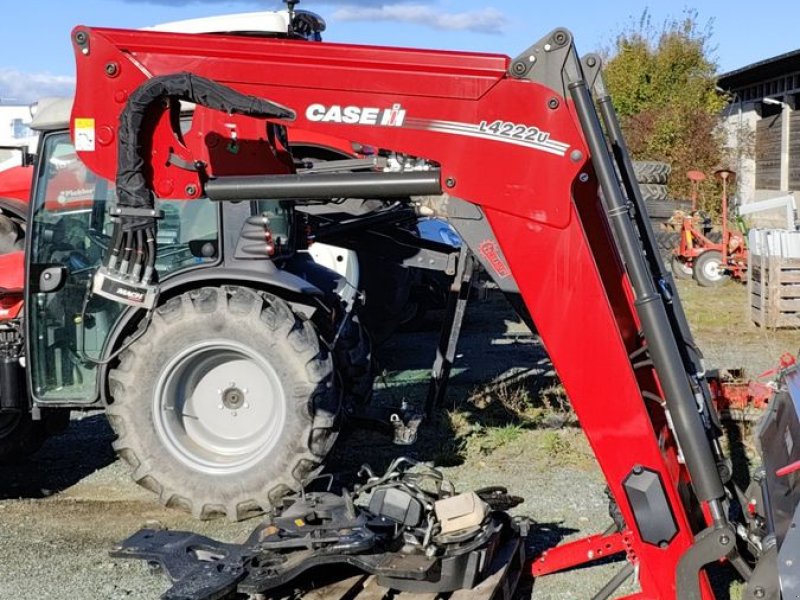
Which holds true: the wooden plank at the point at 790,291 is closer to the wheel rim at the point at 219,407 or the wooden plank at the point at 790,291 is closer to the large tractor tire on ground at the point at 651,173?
the large tractor tire on ground at the point at 651,173

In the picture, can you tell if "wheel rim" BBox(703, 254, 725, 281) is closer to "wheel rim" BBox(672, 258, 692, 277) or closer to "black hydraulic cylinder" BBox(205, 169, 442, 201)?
"wheel rim" BBox(672, 258, 692, 277)

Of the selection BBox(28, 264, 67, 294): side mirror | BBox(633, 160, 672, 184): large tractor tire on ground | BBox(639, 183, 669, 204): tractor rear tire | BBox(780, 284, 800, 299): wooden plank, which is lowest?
BBox(780, 284, 800, 299): wooden plank

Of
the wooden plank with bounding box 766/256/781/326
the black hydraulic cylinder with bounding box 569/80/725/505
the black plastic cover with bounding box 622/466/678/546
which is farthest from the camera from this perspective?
the wooden plank with bounding box 766/256/781/326

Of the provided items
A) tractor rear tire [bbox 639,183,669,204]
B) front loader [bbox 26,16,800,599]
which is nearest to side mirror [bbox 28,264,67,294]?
front loader [bbox 26,16,800,599]

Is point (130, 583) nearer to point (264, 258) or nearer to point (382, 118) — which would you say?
point (264, 258)

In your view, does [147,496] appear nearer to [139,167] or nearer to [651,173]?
[139,167]

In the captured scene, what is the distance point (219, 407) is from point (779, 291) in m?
7.45

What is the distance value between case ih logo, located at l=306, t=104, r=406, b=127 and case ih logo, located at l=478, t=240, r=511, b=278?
0.52m

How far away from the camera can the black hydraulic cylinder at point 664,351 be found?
11.7 feet

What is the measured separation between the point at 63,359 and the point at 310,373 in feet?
4.81

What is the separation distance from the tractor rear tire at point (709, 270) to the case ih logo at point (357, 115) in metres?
12.1

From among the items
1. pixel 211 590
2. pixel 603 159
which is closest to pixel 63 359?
pixel 211 590

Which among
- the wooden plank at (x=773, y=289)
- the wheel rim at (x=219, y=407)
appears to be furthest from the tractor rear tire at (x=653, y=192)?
the wheel rim at (x=219, y=407)

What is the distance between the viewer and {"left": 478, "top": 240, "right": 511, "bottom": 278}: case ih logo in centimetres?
381
